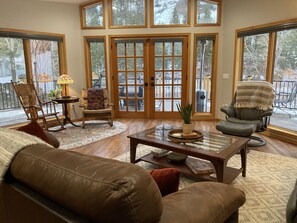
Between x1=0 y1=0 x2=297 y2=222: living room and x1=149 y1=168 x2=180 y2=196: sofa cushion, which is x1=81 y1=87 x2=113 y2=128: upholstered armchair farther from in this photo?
x1=149 y1=168 x2=180 y2=196: sofa cushion

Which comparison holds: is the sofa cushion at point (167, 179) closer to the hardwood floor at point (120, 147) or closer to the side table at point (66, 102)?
the hardwood floor at point (120, 147)

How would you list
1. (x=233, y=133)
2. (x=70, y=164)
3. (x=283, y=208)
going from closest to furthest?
(x=70, y=164)
(x=283, y=208)
(x=233, y=133)

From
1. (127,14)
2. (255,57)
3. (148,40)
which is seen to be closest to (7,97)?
(127,14)

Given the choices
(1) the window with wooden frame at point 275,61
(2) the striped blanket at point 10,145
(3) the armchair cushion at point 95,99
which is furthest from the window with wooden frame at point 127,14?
(2) the striped blanket at point 10,145

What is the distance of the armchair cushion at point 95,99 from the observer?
554 centimetres

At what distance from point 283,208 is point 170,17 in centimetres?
468

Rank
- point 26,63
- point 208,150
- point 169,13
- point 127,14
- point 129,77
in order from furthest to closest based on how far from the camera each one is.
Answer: point 129,77, point 127,14, point 169,13, point 26,63, point 208,150

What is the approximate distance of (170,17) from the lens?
5.71 meters

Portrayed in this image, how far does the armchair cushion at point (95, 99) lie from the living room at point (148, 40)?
57 cm

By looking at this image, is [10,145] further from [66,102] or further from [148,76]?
[148,76]

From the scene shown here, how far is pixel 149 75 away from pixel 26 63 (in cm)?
270

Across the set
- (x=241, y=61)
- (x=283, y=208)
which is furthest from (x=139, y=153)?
(x=241, y=61)

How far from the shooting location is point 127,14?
5812 mm

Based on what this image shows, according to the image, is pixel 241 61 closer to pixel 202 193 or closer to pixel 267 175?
pixel 267 175
